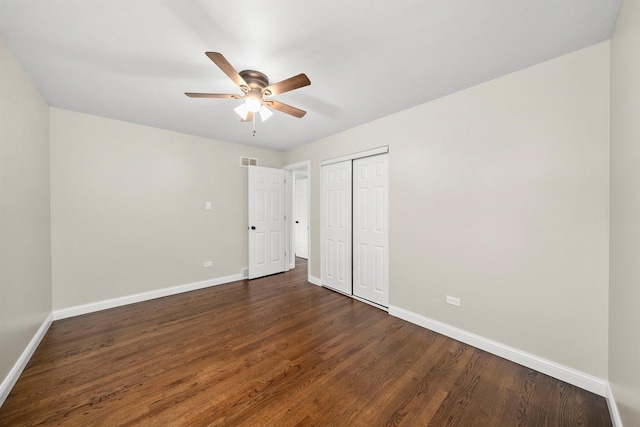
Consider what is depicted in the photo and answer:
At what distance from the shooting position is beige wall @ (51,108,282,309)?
2834 mm

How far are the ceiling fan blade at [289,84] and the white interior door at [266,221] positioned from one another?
258 centimetres

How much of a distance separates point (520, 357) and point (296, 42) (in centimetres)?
310

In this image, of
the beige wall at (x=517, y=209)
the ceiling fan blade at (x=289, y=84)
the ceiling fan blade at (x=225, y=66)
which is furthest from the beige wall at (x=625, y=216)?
the ceiling fan blade at (x=225, y=66)

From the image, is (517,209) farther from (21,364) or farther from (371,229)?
(21,364)

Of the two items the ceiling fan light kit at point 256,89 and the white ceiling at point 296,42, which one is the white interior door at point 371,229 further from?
the ceiling fan light kit at point 256,89

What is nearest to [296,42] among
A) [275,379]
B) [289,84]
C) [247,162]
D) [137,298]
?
[289,84]

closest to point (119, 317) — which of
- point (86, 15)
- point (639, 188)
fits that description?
point (86, 15)

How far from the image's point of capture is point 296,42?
5.45 ft

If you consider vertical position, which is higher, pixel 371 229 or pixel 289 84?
pixel 289 84

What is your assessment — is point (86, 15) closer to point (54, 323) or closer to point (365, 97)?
point (365, 97)

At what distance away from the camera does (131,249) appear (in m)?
3.27

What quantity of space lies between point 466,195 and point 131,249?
425cm

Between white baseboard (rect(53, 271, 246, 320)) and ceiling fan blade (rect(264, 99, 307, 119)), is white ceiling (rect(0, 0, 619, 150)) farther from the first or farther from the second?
white baseboard (rect(53, 271, 246, 320))

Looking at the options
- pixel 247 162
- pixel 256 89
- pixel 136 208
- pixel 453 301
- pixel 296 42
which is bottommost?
pixel 453 301
